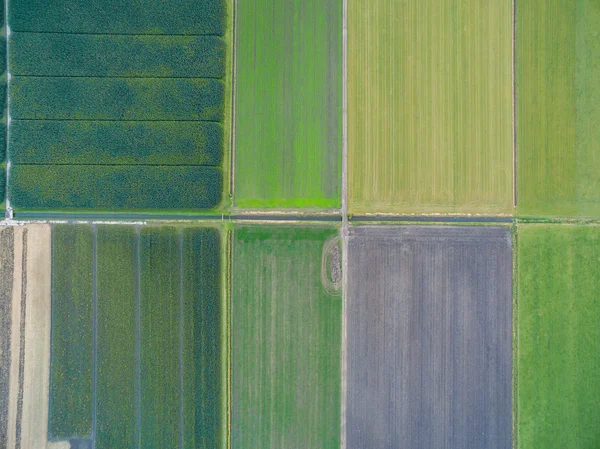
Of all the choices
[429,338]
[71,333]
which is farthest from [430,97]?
[71,333]

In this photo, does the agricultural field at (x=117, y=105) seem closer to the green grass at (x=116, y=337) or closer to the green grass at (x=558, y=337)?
the green grass at (x=116, y=337)

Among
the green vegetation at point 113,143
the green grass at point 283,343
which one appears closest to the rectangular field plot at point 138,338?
the green grass at point 283,343

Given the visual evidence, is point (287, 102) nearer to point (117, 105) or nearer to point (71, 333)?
point (117, 105)

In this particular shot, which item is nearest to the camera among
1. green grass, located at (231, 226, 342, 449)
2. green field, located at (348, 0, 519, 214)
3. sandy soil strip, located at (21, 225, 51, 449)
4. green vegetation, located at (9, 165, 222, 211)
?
sandy soil strip, located at (21, 225, 51, 449)

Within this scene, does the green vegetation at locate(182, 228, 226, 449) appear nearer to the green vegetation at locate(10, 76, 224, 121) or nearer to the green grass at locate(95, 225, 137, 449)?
the green grass at locate(95, 225, 137, 449)

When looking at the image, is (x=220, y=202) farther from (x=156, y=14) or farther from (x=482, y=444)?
(x=482, y=444)

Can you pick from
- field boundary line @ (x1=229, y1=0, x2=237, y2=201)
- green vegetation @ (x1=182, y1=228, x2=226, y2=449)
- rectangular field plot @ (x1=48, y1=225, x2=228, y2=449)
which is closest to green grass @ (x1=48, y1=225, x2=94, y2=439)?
rectangular field plot @ (x1=48, y1=225, x2=228, y2=449)

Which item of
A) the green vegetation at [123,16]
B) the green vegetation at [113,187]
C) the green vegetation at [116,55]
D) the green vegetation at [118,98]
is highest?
the green vegetation at [123,16]
